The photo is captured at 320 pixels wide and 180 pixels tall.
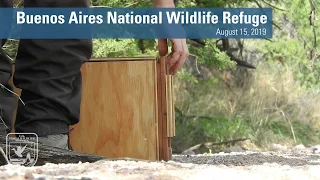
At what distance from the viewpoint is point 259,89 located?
603 cm

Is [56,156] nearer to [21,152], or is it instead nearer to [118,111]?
[21,152]

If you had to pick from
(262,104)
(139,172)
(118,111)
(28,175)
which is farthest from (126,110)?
(262,104)

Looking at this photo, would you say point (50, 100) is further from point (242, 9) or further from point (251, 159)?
point (242, 9)

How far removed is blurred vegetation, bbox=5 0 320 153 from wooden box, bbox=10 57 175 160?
2174mm

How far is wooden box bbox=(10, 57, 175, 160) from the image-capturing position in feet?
7.46

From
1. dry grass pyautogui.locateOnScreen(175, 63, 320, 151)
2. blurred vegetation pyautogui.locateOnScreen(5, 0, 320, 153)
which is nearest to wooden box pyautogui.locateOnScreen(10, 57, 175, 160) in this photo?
blurred vegetation pyautogui.locateOnScreen(5, 0, 320, 153)

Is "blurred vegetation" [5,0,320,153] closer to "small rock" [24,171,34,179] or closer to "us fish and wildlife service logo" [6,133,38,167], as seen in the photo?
"us fish and wildlife service logo" [6,133,38,167]

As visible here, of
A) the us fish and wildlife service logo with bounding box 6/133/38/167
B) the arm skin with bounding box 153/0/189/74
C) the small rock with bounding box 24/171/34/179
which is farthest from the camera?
the arm skin with bounding box 153/0/189/74

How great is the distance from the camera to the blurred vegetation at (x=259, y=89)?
204 inches

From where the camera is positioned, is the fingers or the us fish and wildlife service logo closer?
the us fish and wildlife service logo

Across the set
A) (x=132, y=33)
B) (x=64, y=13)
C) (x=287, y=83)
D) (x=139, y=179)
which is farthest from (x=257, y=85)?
(x=139, y=179)

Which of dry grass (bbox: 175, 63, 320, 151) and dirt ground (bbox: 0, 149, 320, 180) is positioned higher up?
dry grass (bbox: 175, 63, 320, 151)

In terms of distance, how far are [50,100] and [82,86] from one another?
347 millimetres

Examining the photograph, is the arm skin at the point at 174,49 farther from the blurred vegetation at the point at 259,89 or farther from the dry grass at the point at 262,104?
the dry grass at the point at 262,104
